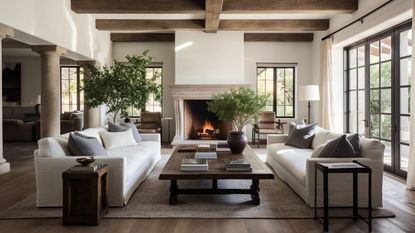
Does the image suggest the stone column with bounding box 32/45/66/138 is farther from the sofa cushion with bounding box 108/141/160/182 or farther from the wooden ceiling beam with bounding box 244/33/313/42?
the wooden ceiling beam with bounding box 244/33/313/42

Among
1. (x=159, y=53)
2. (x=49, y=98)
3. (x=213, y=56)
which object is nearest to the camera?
(x=49, y=98)

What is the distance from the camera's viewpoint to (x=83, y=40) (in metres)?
7.60

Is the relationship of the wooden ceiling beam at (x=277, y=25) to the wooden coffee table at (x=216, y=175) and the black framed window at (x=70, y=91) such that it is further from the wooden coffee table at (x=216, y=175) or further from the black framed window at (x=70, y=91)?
the black framed window at (x=70, y=91)

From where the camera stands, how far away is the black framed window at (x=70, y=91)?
36.8 feet

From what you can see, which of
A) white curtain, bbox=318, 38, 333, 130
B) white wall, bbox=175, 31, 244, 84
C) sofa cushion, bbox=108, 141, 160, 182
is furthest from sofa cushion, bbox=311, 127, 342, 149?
white wall, bbox=175, 31, 244, 84

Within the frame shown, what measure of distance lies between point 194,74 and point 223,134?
1.71 meters

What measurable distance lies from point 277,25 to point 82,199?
6.30m

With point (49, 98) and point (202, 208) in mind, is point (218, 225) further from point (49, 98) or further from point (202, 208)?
point (49, 98)

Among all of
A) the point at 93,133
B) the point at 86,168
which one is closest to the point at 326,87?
the point at 93,133

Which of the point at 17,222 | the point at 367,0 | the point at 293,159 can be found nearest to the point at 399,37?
the point at 367,0

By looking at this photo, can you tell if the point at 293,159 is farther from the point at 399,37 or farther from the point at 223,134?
the point at 223,134

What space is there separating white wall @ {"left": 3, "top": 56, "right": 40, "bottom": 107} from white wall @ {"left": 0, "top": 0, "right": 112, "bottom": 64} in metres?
3.88

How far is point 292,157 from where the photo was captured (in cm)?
479

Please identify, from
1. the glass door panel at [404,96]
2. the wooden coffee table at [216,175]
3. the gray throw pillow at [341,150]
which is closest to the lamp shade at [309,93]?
the glass door panel at [404,96]
